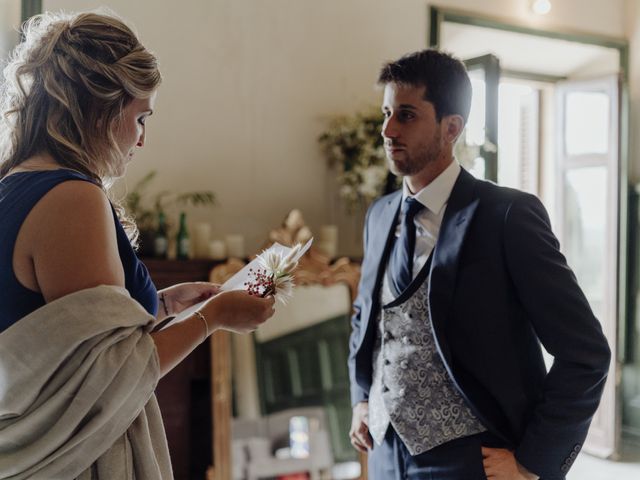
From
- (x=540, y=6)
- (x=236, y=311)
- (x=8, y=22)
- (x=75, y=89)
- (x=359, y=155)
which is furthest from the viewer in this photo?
(x=540, y=6)

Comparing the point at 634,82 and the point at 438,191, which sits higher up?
the point at 634,82

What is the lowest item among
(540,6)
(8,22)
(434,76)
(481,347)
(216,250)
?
(481,347)

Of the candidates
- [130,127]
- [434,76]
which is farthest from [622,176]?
[130,127]

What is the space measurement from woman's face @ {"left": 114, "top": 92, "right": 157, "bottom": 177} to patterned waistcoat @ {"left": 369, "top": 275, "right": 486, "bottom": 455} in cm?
82

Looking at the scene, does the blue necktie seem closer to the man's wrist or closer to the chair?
the man's wrist

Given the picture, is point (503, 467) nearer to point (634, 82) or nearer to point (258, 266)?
point (258, 266)

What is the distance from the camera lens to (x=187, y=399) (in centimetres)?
345

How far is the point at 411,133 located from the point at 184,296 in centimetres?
81

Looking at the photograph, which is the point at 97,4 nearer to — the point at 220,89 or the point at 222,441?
the point at 220,89

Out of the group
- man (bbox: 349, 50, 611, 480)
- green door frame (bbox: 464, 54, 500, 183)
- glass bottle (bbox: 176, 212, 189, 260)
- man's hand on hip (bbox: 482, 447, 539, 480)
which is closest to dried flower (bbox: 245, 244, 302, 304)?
man (bbox: 349, 50, 611, 480)

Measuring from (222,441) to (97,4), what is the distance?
7.12 ft

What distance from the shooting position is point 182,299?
172cm

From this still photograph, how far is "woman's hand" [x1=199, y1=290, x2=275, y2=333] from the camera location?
4.58 ft

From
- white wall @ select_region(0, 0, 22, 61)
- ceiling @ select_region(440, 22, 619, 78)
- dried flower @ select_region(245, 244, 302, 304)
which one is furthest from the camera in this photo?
ceiling @ select_region(440, 22, 619, 78)
